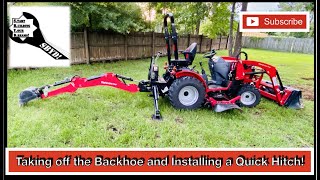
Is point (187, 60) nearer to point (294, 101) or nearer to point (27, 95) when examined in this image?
point (294, 101)

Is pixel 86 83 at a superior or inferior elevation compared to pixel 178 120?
superior

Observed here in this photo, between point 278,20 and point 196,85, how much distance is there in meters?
1.60

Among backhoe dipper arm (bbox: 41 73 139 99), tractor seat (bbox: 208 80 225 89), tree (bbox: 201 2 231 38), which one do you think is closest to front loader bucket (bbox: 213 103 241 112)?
tractor seat (bbox: 208 80 225 89)

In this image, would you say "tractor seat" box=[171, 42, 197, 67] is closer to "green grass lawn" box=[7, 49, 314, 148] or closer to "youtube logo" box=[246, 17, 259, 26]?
"green grass lawn" box=[7, 49, 314, 148]

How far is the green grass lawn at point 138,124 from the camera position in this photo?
2.69 meters

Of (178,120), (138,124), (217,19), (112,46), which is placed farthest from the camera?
(112,46)

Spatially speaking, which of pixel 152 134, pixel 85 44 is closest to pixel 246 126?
pixel 152 134

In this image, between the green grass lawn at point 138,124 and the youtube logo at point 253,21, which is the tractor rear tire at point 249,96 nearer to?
the green grass lawn at point 138,124

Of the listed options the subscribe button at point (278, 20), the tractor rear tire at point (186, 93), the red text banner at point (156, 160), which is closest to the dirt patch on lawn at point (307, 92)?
the tractor rear tire at point (186, 93)

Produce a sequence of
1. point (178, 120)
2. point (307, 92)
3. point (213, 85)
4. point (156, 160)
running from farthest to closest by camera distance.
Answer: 1. point (307, 92)
2. point (213, 85)
3. point (178, 120)
4. point (156, 160)

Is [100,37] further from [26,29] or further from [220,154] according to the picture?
[220,154]

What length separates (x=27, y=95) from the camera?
3336 millimetres

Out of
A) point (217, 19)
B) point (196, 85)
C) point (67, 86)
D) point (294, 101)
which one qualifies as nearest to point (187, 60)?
point (196, 85)

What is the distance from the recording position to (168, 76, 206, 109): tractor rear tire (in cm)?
354
